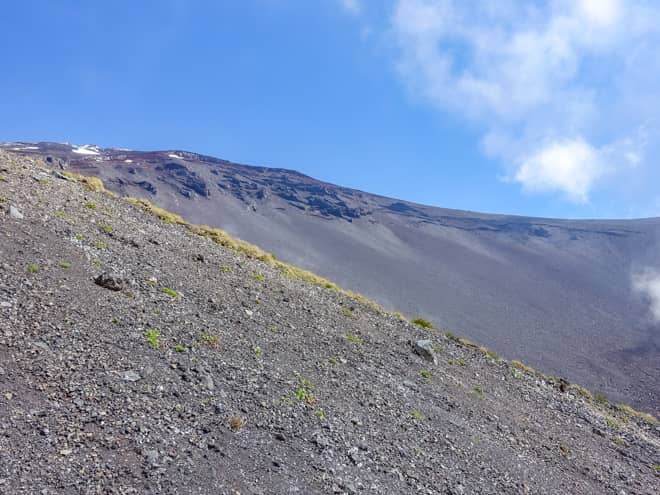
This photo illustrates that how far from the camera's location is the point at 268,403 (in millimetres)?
8438

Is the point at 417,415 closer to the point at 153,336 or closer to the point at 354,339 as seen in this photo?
the point at 354,339

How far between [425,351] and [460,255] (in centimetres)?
9602

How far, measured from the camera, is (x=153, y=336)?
8758mm

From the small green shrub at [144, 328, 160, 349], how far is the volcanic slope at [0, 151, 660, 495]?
0.10ft

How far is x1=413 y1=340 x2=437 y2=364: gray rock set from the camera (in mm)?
15445

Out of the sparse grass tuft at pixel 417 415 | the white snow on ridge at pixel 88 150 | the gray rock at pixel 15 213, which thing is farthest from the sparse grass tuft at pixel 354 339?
the white snow on ridge at pixel 88 150

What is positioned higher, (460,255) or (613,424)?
(460,255)

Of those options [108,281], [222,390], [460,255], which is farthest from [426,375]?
[460,255]

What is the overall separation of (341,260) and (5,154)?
7107cm

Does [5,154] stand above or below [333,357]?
above

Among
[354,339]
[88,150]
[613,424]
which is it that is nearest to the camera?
[354,339]

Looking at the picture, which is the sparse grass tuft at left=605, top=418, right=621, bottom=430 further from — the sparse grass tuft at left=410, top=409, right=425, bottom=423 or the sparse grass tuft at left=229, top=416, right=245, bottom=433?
the sparse grass tuft at left=229, top=416, right=245, bottom=433

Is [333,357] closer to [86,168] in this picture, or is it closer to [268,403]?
[268,403]

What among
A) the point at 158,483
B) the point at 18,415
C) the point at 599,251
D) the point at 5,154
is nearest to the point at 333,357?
the point at 158,483
